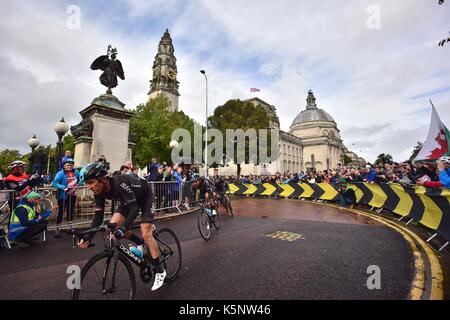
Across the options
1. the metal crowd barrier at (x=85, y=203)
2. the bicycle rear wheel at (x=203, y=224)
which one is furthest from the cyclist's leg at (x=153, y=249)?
the bicycle rear wheel at (x=203, y=224)

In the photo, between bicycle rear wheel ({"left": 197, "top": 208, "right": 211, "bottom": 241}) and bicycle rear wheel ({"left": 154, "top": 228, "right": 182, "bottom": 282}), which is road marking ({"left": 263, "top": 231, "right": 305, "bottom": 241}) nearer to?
bicycle rear wheel ({"left": 197, "top": 208, "right": 211, "bottom": 241})

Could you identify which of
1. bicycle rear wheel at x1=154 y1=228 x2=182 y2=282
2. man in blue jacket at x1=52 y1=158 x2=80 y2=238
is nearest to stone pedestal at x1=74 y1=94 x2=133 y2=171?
man in blue jacket at x1=52 y1=158 x2=80 y2=238

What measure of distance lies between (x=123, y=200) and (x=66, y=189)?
4.95 metres

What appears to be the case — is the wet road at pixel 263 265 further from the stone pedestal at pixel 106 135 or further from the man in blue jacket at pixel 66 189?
the stone pedestal at pixel 106 135

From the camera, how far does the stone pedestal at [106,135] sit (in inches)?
470

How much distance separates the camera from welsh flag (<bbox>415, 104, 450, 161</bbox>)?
9602mm

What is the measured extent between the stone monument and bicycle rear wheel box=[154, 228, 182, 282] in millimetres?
9722

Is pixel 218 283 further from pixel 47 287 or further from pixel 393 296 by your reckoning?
pixel 47 287

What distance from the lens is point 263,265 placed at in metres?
4.21

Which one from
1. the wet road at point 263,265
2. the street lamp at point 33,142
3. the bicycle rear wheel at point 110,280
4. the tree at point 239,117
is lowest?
the wet road at point 263,265

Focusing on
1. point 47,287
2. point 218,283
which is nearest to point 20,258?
point 47,287

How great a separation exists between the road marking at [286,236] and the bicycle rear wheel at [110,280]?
13.1 feet

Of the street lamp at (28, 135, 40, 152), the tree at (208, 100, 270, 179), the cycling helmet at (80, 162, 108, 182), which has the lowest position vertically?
the cycling helmet at (80, 162, 108, 182)
